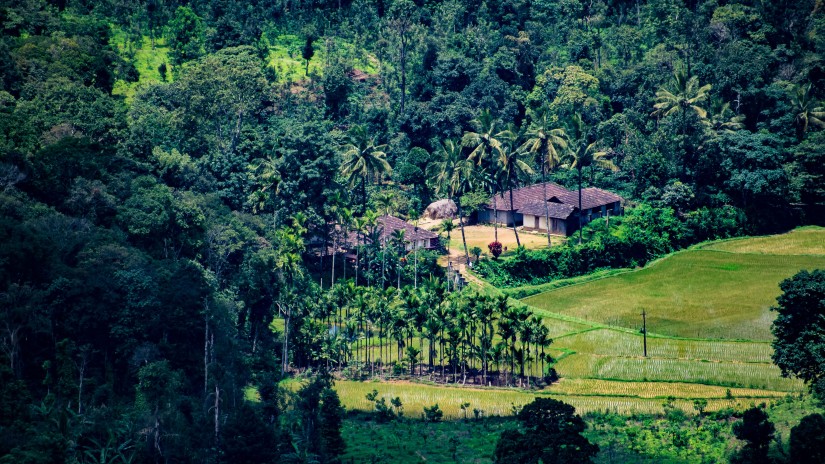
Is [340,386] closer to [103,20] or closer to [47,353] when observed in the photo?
[47,353]

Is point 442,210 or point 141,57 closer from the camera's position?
point 442,210

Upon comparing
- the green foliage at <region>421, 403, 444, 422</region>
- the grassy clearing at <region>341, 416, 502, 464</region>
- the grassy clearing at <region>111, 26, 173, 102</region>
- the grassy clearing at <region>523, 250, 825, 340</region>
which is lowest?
the grassy clearing at <region>341, 416, 502, 464</region>

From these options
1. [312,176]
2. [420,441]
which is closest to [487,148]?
[312,176]

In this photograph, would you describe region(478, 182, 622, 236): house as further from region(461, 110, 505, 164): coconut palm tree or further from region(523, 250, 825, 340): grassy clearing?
region(523, 250, 825, 340): grassy clearing

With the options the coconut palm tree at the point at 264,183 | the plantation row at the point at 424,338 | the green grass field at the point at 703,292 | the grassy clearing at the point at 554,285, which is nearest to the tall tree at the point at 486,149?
the grassy clearing at the point at 554,285

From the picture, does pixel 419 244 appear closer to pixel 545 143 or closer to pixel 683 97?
pixel 545 143

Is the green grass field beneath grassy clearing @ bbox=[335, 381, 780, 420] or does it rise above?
above

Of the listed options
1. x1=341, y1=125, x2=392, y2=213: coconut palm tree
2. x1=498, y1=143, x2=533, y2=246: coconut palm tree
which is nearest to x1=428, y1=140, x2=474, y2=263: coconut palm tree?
x1=498, y1=143, x2=533, y2=246: coconut palm tree
